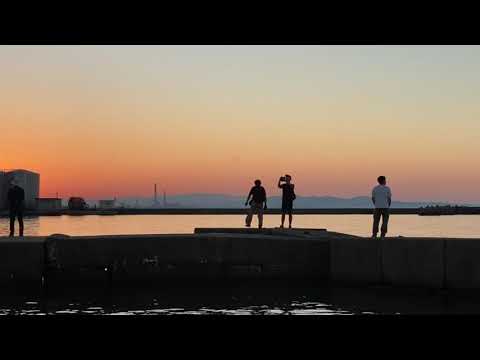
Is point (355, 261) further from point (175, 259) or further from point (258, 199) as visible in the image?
point (258, 199)

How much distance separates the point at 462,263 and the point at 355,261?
236 cm

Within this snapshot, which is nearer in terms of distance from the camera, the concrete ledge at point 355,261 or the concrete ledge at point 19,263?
the concrete ledge at point 355,261

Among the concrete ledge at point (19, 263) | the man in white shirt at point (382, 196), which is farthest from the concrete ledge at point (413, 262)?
the concrete ledge at point (19, 263)

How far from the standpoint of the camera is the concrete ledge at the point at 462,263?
13.5m

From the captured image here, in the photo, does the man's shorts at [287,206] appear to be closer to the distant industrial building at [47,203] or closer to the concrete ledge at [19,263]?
the concrete ledge at [19,263]

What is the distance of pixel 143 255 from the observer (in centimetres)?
1587

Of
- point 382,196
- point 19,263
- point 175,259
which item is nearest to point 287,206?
point 382,196

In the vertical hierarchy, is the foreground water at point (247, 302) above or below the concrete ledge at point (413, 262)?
below

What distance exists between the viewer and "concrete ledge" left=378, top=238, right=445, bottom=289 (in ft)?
45.8

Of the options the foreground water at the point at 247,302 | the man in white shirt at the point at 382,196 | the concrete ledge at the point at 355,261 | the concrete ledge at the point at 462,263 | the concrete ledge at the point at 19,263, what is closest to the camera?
the foreground water at the point at 247,302

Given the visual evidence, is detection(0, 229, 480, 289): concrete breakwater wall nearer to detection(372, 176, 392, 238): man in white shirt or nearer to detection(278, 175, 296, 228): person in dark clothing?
detection(372, 176, 392, 238): man in white shirt

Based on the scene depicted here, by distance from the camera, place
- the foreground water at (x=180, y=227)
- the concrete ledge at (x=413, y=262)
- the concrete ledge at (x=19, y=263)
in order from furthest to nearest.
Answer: the foreground water at (x=180, y=227), the concrete ledge at (x=19, y=263), the concrete ledge at (x=413, y=262)

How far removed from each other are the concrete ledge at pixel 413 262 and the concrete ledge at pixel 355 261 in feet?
0.68
